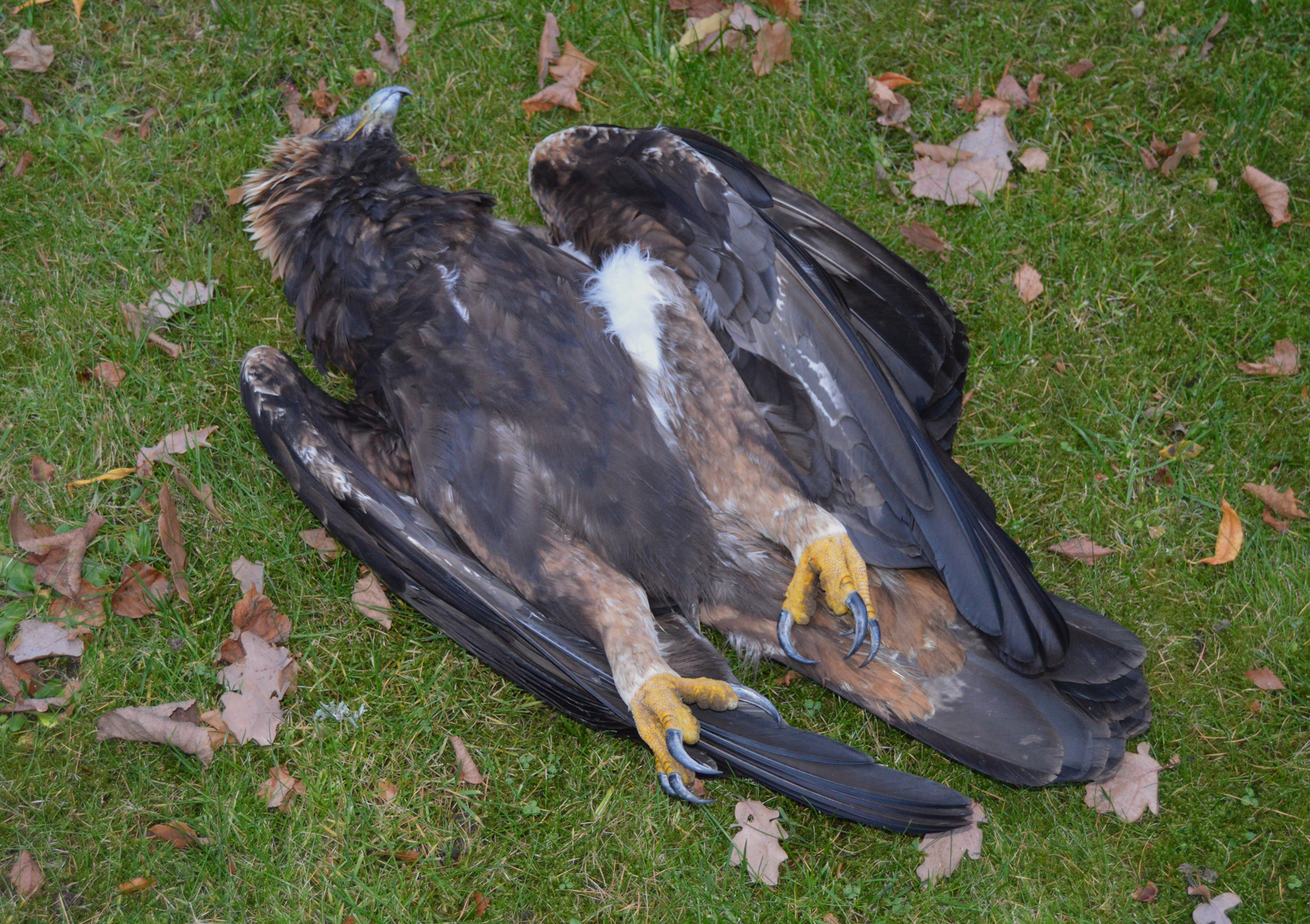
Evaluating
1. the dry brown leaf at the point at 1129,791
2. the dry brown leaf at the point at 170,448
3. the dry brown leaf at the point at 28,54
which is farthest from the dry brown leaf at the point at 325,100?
the dry brown leaf at the point at 1129,791

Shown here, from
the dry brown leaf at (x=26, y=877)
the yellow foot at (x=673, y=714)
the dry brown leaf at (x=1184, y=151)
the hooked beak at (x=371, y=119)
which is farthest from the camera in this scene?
the dry brown leaf at (x=1184, y=151)

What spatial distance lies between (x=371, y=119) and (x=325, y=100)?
741 millimetres

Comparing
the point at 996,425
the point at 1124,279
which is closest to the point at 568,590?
the point at 996,425

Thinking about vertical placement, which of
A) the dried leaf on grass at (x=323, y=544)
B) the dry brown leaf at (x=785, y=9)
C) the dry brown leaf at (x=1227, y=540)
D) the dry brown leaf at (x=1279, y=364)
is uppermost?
the dry brown leaf at (x=785, y=9)

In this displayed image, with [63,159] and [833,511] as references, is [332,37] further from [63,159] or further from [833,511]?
[833,511]

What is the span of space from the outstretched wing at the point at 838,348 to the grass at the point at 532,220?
2.53ft

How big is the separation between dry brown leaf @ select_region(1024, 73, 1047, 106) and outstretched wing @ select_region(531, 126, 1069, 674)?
1.80 meters

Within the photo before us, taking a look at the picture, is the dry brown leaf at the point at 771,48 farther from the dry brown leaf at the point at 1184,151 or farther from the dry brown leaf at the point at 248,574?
the dry brown leaf at the point at 248,574

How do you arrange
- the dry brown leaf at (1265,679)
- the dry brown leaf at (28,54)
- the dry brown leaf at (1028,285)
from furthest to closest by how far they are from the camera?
the dry brown leaf at (28,54) → the dry brown leaf at (1028,285) → the dry brown leaf at (1265,679)

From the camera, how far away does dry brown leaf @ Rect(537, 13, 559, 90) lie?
15.3 feet

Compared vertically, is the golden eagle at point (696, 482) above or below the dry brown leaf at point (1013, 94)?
below

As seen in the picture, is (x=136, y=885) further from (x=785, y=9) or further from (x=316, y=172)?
(x=785, y=9)

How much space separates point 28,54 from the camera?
15.3 ft

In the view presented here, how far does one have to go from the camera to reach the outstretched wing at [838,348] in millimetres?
3217
